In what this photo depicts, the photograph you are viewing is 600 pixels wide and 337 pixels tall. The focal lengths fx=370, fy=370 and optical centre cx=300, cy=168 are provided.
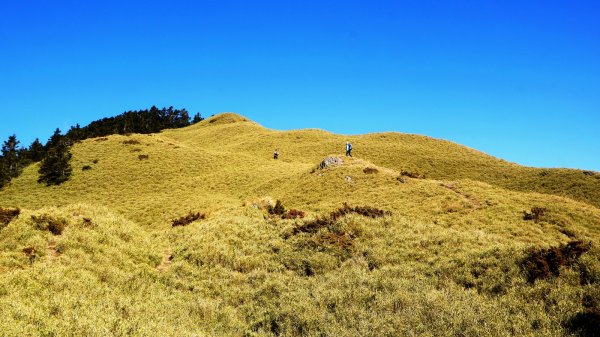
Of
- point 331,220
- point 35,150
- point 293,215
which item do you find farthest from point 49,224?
point 35,150

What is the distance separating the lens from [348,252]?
17.5 meters

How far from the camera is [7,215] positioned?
1825cm

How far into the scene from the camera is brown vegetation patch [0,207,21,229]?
1747 cm

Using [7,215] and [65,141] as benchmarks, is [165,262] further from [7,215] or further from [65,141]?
[65,141]

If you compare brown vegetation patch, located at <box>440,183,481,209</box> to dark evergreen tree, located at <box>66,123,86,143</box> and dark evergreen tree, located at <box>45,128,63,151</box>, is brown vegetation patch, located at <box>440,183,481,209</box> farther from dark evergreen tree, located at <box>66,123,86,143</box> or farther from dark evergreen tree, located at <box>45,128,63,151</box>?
dark evergreen tree, located at <box>66,123,86,143</box>

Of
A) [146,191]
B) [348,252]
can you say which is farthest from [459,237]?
[146,191]

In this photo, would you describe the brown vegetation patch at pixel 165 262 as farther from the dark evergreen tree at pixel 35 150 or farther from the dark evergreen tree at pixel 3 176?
the dark evergreen tree at pixel 35 150

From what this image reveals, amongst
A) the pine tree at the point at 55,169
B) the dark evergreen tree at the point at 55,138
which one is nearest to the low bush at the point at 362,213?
the pine tree at the point at 55,169

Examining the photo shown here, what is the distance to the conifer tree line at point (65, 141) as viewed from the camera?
181 feet

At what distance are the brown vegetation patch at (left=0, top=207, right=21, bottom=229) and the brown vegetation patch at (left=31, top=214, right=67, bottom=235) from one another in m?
1.06

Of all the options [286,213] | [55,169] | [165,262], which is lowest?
[165,262]

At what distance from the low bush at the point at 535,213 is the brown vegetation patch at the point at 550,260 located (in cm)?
1232

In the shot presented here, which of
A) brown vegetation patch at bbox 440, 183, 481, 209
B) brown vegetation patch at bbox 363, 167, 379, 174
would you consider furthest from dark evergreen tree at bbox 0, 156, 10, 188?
Answer: brown vegetation patch at bbox 440, 183, 481, 209

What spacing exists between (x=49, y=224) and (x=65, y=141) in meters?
69.0
